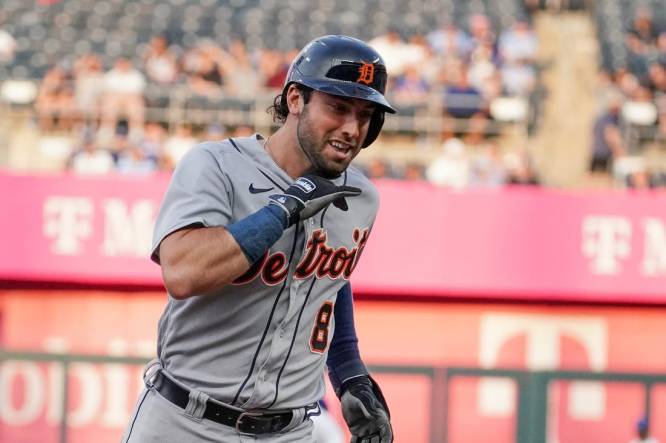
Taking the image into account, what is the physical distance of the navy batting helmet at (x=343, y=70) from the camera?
288cm

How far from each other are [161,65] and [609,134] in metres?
4.54

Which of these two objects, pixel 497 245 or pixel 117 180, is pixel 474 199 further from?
pixel 117 180

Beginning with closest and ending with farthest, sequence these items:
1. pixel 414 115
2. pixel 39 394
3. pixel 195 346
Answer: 1. pixel 195 346
2. pixel 39 394
3. pixel 414 115

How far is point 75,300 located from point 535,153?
16.3ft

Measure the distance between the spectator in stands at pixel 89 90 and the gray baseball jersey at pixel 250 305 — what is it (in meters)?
8.42

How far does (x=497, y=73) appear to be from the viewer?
11.7 metres

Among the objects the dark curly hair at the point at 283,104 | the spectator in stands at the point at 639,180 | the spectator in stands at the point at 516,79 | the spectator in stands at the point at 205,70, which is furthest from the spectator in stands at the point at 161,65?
the dark curly hair at the point at 283,104

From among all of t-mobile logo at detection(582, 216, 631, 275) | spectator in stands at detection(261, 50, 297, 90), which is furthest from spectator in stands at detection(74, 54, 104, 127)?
t-mobile logo at detection(582, 216, 631, 275)

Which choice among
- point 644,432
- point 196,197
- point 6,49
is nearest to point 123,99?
point 6,49

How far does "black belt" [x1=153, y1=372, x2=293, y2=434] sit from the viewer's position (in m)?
2.94

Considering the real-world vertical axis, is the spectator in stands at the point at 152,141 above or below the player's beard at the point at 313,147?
above

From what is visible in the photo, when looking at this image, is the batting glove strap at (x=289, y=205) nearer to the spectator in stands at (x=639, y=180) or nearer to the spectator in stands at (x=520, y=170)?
the spectator in stands at (x=520, y=170)

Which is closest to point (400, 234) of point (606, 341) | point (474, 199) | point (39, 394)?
point (474, 199)

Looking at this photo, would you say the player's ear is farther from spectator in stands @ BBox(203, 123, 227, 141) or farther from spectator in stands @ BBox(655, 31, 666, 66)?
spectator in stands @ BBox(655, 31, 666, 66)
